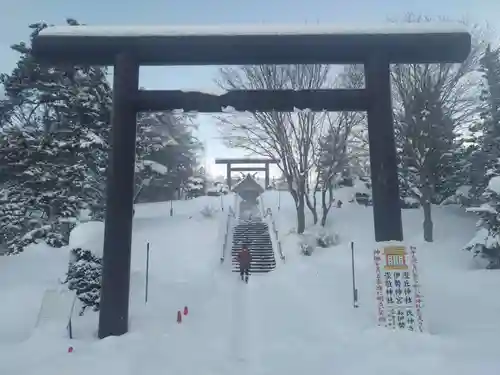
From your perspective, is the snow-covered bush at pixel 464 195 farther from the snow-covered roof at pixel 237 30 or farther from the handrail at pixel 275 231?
the snow-covered roof at pixel 237 30

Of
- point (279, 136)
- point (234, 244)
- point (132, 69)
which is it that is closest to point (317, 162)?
point (279, 136)

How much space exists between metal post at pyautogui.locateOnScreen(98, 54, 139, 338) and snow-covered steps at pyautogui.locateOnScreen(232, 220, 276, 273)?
35.0ft

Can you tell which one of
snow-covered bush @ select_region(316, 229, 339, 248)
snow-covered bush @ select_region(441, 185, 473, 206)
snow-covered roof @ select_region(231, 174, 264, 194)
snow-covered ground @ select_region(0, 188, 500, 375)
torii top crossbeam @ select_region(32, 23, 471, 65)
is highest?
torii top crossbeam @ select_region(32, 23, 471, 65)

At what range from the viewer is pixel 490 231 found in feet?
48.7

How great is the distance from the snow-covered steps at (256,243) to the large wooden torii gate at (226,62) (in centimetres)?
1089

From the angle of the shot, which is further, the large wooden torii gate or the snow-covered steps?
the snow-covered steps

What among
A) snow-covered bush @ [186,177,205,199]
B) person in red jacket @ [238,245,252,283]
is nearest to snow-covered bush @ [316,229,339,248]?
person in red jacket @ [238,245,252,283]

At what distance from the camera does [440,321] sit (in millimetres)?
8594

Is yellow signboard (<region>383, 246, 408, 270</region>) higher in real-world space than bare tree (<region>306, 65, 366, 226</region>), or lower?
lower

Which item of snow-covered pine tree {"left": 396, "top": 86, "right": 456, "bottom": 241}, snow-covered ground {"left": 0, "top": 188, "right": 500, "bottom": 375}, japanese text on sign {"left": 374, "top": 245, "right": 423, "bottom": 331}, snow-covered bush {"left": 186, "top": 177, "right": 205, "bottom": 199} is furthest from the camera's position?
snow-covered bush {"left": 186, "top": 177, "right": 205, "bottom": 199}

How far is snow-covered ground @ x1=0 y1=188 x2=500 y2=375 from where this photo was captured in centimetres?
630

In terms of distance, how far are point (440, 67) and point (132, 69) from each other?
18.1m

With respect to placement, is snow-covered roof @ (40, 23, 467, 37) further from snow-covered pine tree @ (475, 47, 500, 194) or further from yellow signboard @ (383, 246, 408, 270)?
snow-covered pine tree @ (475, 47, 500, 194)

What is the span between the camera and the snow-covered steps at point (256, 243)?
62.8 ft
